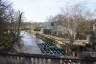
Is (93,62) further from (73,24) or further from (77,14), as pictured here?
(77,14)

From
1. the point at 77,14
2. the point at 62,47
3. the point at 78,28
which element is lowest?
the point at 62,47

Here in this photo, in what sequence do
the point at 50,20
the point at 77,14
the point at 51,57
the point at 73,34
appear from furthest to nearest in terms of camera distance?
1. the point at 50,20
2. the point at 77,14
3. the point at 73,34
4. the point at 51,57

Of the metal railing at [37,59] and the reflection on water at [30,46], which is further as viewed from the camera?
the reflection on water at [30,46]

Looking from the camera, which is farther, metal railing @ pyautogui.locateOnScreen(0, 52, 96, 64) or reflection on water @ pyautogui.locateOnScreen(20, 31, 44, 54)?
reflection on water @ pyautogui.locateOnScreen(20, 31, 44, 54)

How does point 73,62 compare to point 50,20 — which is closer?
point 73,62

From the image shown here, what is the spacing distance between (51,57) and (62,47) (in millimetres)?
32717

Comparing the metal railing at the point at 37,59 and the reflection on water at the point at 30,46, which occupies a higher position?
the metal railing at the point at 37,59

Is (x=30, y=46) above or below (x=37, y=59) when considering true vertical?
below

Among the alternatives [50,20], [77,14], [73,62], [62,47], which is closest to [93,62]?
[73,62]

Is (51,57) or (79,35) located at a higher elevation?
(51,57)

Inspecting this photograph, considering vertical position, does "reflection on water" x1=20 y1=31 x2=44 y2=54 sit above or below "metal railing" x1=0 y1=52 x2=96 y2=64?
below

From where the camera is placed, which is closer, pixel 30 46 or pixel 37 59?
pixel 37 59

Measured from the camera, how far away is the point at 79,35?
52.2m

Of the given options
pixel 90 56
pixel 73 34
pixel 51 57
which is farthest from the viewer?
pixel 73 34
